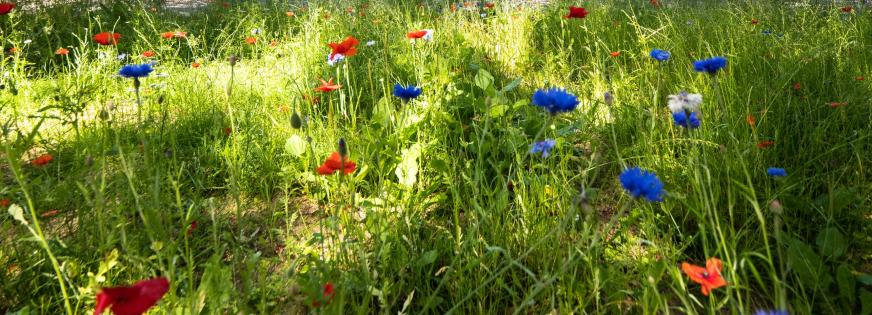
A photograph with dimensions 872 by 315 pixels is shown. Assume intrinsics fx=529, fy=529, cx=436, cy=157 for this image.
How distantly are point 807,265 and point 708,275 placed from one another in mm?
496

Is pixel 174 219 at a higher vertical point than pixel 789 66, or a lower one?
lower

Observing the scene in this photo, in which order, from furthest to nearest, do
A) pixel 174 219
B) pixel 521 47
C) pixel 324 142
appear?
pixel 521 47, pixel 324 142, pixel 174 219

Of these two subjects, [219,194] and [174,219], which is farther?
[219,194]

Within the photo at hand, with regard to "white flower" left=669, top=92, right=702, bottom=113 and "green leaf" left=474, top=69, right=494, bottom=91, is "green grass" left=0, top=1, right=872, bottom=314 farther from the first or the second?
"white flower" left=669, top=92, right=702, bottom=113

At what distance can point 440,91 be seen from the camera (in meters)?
2.12

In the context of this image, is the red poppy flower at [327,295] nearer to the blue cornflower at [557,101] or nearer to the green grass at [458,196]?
the green grass at [458,196]

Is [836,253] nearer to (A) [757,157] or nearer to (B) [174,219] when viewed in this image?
(A) [757,157]

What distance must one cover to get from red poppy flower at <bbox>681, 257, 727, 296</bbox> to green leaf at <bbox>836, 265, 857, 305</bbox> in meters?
0.48

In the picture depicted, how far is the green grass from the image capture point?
1.09 m

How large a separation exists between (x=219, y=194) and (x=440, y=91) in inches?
36.1

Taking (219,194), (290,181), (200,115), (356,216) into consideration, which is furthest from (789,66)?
(200,115)

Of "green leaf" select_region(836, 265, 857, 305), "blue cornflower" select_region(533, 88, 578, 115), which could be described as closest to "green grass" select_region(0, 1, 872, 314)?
"green leaf" select_region(836, 265, 857, 305)

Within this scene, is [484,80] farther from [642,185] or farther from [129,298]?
[129,298]

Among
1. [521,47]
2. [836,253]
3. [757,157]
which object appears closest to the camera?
[836,253]
